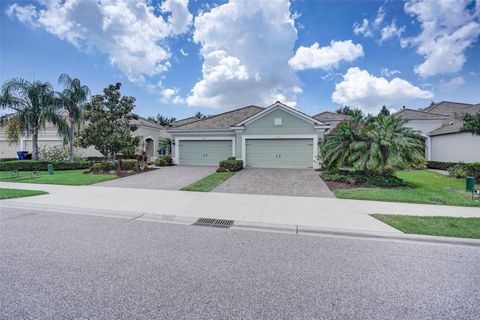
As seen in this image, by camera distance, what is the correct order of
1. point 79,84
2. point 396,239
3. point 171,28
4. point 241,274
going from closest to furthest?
point 241,274 → point 396,239 → point 171,28 → point 79,84

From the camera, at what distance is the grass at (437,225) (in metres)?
4.53

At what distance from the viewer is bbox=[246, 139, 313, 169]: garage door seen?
1534cm

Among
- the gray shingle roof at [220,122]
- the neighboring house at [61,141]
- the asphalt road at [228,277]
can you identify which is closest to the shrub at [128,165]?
the gray shingle roof at [220,122]

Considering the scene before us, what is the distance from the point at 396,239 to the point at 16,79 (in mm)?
23069

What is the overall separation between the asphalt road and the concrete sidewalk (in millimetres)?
1057

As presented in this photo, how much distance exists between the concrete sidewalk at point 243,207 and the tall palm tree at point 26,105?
1087 centimetres

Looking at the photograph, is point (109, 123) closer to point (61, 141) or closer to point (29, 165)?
point (29, 165)

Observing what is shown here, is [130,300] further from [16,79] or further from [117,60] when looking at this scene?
[16,79]

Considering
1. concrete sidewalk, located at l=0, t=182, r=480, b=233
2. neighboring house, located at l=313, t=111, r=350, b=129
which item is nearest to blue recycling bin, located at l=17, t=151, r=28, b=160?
concrete sidewalk, located at l=0, t=182, r=480, b=233

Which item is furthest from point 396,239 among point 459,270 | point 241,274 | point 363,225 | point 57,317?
point 57,317

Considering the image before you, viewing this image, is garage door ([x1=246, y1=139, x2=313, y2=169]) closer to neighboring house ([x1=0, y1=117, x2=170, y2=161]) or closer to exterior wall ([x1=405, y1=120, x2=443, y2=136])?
neighboring house ([x1=0, y1=117, x2=170, y2=161])

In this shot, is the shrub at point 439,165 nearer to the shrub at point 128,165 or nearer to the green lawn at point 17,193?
the shrub at point 128,165

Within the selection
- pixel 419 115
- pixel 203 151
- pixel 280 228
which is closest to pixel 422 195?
pixel 280 228

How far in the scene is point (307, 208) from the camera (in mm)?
6512
